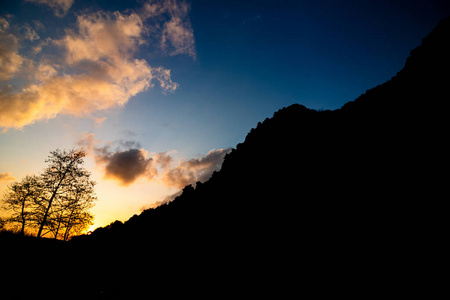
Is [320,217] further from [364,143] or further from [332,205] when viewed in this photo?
[364,143]

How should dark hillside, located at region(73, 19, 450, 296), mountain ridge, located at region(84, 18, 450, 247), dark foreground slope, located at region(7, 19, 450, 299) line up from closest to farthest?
1. dark foreground slope, located at region(7, 19, 450, 299)
2. dark hillside, located at region(73, 19, 450, 296)
3. mountain ridge, located at region(84, 18, 450, 247)

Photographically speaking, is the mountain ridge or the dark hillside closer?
the dark hillside

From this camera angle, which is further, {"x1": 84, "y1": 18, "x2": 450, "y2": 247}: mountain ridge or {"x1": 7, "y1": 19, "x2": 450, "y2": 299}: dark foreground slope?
{"x1": 84, "y1": 18, "x2": 450, "y2": 247}: mountain ridge

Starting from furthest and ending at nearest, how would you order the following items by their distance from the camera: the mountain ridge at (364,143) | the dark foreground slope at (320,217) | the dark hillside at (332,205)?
the mountain ridge at (364,143) → the dark hillside at (332,205) → the dark foreground slope at (320,217)

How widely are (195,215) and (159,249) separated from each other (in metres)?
4.74

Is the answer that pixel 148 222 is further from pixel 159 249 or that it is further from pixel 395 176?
pixel 395 176

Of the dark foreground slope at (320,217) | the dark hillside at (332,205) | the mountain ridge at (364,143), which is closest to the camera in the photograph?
the dark foreground slope at (320,217)

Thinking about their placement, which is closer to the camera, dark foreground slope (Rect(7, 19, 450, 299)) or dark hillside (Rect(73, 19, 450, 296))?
dark foreground slope (Rect(7, 19, 450, 299))

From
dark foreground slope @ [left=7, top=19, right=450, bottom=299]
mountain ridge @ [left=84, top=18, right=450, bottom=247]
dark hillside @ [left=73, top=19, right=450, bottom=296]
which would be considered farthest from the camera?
mountain ridge @ [left=84, top=18, right=450, bottom=247]

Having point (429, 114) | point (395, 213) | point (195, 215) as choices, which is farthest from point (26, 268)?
point (429, 114)

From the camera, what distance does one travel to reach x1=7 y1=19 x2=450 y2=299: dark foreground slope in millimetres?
6539

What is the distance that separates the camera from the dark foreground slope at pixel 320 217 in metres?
6.54

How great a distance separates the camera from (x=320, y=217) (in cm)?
888

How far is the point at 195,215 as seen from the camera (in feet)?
56.5
